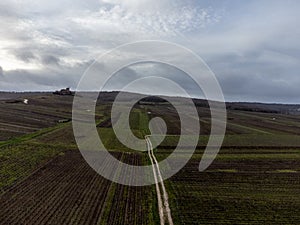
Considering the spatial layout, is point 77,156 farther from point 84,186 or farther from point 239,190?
point 239,190

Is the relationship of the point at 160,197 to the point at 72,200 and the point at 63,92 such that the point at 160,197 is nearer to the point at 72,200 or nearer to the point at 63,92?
the point at 72,200

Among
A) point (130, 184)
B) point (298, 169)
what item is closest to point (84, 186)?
point (130, 184)

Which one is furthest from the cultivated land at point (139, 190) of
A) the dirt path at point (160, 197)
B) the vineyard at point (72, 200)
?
the dirt path at point (160, 197)

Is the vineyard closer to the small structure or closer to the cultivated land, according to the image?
the cultivated land

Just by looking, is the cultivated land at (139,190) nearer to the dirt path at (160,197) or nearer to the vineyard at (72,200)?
the vineyard at (72,200)

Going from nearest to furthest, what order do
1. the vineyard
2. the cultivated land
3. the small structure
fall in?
the vineyard, the cultivated land, the small structure

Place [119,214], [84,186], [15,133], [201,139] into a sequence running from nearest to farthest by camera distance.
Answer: [119,214]
[84,186]
[15,133]
[201,139]

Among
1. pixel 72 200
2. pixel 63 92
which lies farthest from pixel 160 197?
pixel 63 92

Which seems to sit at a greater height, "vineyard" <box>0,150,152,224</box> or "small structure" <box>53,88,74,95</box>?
"small structure" <box>53,88,74,95</box>

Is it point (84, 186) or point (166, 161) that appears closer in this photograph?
point (84, 186)

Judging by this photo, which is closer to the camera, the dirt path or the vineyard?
the vineyard

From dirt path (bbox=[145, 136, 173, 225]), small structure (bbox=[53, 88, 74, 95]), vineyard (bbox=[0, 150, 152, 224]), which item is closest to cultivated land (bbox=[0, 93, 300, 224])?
vineyard (bbox=[0, 150, 152, 224])
